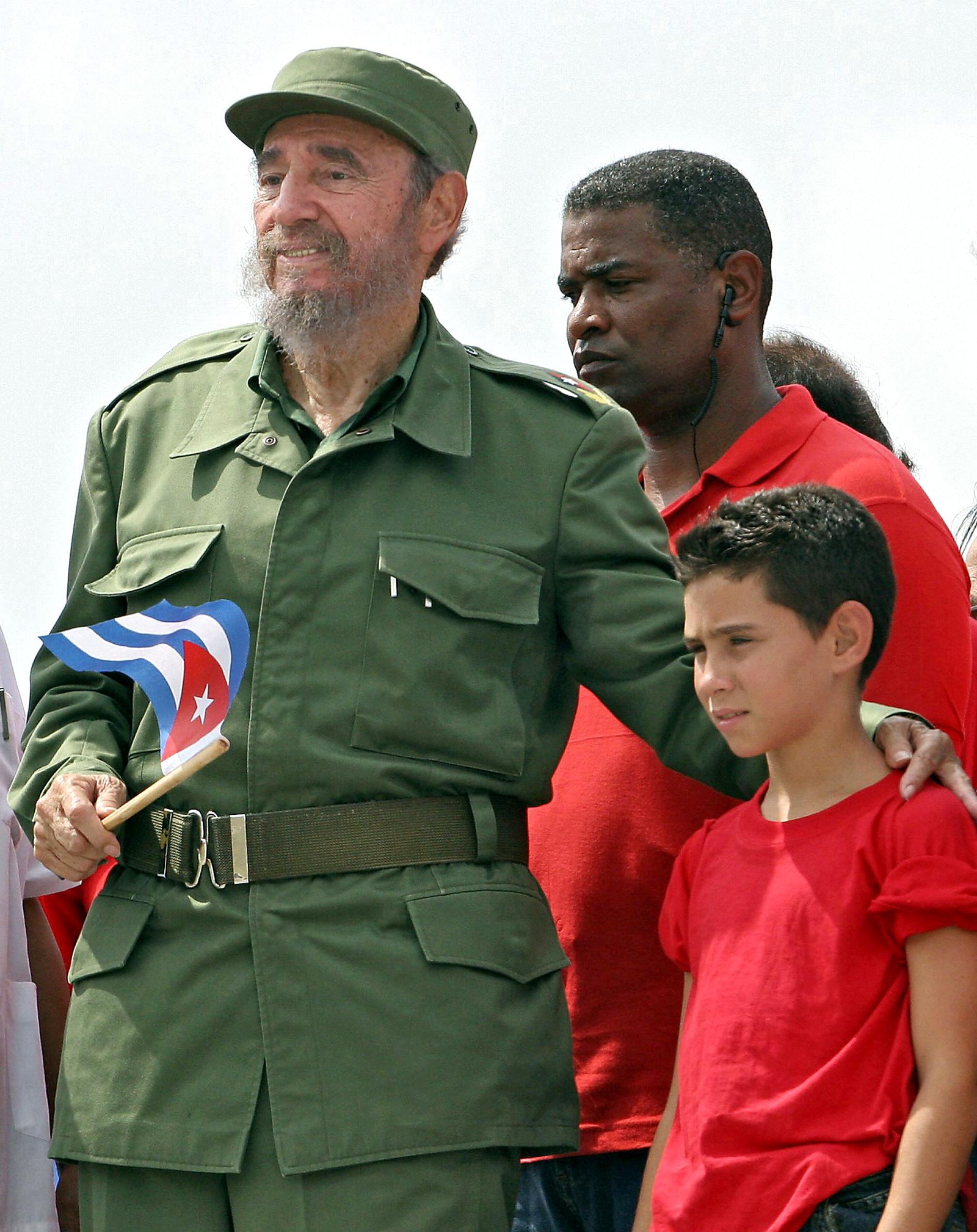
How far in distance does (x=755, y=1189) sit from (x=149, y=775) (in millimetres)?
1130

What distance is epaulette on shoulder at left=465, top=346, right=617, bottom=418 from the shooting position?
3234 millimetres

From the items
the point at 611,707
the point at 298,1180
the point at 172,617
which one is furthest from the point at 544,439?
the point at 298,1180

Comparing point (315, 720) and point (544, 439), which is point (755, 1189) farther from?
point (544, 439)

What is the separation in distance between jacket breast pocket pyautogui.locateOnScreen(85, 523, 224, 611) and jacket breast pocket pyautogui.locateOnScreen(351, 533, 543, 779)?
11.2 inches

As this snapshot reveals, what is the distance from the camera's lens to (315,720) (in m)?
2.95

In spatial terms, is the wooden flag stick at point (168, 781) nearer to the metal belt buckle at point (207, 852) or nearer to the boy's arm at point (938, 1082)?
the metal belt buckle at point (207, 852)

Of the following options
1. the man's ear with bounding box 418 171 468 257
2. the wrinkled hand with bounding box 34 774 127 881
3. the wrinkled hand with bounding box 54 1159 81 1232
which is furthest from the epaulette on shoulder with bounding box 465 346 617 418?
the wrinkled hand with bounding box 54 1159 81 1232

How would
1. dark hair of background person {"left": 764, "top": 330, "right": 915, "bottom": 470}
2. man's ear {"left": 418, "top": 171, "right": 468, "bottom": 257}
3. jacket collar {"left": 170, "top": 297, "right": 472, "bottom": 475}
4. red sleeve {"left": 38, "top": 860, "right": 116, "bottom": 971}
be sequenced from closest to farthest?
1. jacket collar {"left": 170, "top": 297, "right": 472, "bottom": 475}
2. man's ear {"left": 418, "top": 171, "right": 468, "bottom": 257}
3. red sleeve {"left": 38, "top": 860, "right": 116, "bottom": 971}
4. dark hair of background person {"left": 764, "top": 330, "right": 915, "bottom": 470}

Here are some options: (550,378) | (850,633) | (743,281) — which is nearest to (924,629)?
(850,633)

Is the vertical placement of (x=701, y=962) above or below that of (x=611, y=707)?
below

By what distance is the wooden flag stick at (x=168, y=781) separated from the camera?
9.08ft

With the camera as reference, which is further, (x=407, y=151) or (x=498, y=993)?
(x=407, y=151)

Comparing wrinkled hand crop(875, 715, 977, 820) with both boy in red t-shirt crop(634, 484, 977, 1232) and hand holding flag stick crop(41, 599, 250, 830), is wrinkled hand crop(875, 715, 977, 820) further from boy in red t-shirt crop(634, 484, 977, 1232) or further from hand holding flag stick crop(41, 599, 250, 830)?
hand holding flag stick crop(41, 599, 250, 830)

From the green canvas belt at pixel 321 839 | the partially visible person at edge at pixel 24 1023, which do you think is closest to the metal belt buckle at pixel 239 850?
the green canvas belt at pixel 321 839
